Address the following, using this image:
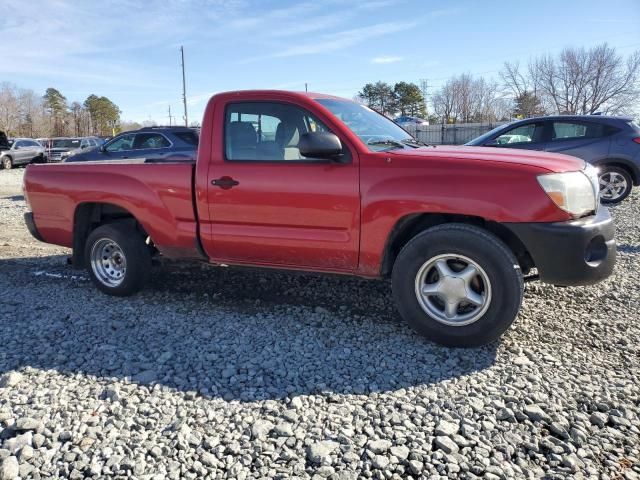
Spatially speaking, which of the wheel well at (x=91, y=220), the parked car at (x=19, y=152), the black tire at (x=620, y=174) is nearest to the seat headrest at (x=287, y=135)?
the wheel well at (x=91, y=220)

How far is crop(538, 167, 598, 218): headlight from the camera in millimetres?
3238

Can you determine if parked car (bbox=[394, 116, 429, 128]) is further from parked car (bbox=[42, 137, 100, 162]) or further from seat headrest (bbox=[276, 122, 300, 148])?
seat headrest (bbox=[276, 122, 300, 148])

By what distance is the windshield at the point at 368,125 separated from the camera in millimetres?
3969

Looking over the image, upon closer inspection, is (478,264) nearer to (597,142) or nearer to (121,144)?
(597,142)

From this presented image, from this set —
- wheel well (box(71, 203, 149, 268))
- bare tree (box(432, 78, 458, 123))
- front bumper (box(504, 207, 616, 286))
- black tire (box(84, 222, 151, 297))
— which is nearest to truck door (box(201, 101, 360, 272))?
black tire (box(84, 222, 151, 297))

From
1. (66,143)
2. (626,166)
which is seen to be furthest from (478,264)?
(66,143)

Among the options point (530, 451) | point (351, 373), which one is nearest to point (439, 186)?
point (351, 373)

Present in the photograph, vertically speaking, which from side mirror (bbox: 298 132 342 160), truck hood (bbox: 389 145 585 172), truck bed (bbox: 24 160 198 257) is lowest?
truck bed (bbox: 24 160 198 257)

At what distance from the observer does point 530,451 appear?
96.1 inches

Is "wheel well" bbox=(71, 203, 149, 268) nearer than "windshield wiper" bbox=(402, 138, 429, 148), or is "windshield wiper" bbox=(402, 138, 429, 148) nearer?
"windshield wiper" bbox=(402, 138, 429, 148)

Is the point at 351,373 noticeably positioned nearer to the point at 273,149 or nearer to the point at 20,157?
the point at 273,149

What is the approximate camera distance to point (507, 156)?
11.7 ft

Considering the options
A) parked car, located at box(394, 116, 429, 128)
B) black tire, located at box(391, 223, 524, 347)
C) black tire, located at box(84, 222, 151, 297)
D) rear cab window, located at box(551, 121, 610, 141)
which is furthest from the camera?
parked car, located at box(394, 116, 429, 128)

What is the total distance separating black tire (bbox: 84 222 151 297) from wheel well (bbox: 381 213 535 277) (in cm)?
233
